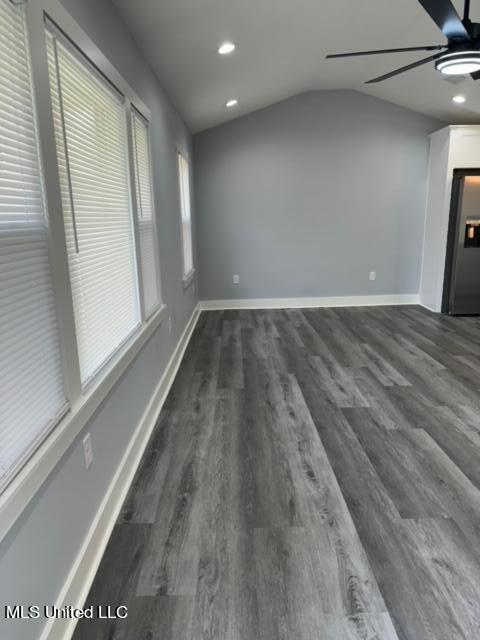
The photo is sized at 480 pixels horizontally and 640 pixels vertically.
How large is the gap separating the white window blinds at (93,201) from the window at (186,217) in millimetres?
2265

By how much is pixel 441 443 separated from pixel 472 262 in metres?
3.73

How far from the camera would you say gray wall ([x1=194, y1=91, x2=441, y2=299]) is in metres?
5.64

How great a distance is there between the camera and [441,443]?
96.9 inches

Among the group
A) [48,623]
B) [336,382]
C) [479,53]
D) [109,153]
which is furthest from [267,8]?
[48,623]

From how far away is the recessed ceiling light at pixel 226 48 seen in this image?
299 cm

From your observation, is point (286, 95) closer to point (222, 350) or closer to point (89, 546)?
point (222, 350)

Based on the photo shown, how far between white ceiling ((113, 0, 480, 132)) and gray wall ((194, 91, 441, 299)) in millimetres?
314

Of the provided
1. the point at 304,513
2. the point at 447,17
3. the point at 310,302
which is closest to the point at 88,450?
the point at 304,513

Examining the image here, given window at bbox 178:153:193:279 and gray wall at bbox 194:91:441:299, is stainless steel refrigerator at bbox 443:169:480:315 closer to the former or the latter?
gray wall at bbox 194:91:441:299

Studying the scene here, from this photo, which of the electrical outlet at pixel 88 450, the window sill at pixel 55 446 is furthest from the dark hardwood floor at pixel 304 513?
the window sill at pixel 55 446

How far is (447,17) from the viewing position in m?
2.03

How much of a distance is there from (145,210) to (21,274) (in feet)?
5.59

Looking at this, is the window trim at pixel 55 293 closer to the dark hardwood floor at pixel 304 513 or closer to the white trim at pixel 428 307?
the dark hardwood floor at pixel 304 513

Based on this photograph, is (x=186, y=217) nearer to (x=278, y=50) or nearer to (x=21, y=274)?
(x=278, y=50)
